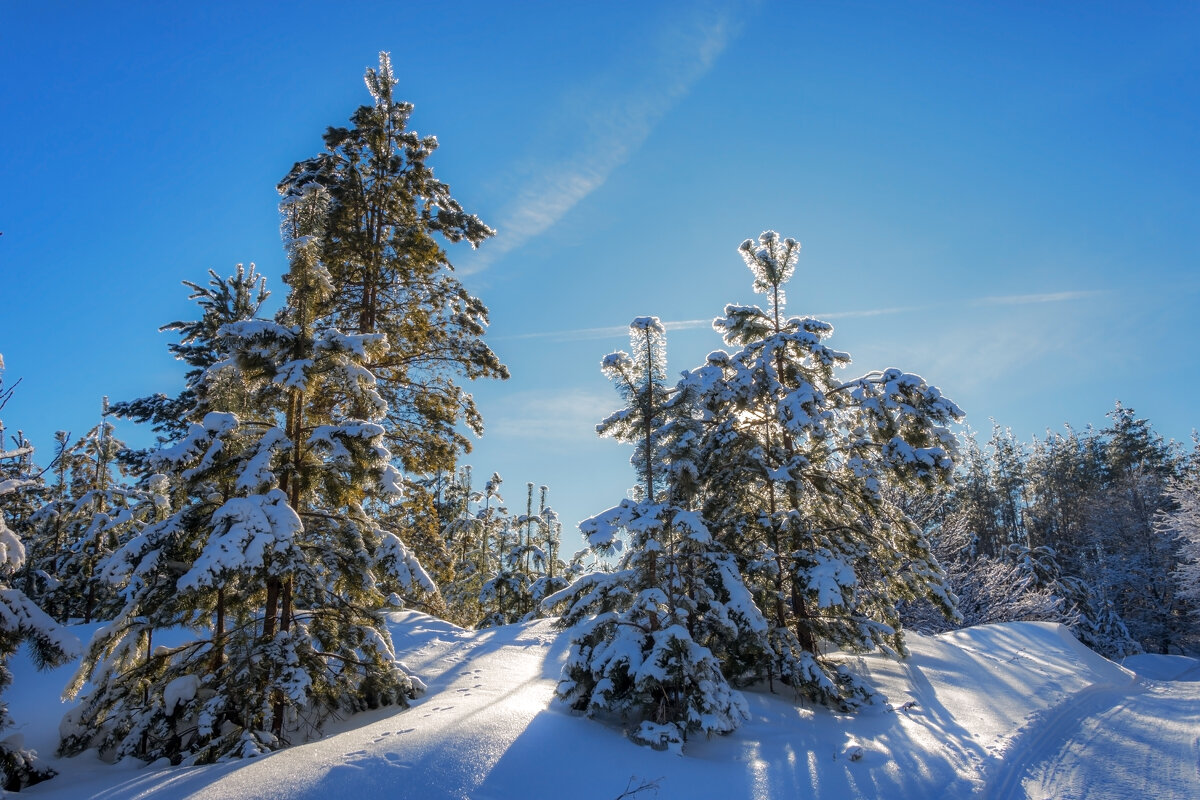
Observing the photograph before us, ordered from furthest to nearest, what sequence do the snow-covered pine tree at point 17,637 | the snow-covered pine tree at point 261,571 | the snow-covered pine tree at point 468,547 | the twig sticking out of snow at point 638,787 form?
the snow-covered pine tree at point 468,547
the snow-covered pine tree at point 261,571
the twig sticking out of snow at point 638,787
the snow-covered pine tree at point 17,637

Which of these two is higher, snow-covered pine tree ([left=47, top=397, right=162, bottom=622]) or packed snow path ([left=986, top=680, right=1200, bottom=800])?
snow-covered pine tree ([left=47, top=397, right=162, bottom=622])

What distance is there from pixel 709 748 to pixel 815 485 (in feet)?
15.9

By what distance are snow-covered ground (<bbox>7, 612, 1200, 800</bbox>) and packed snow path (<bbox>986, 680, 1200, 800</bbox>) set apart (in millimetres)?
31

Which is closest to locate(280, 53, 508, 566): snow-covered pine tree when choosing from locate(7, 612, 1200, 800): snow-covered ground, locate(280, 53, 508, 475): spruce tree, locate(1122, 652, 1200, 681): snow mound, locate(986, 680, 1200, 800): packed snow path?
locate(280, 53, 508, 475): spruce tree

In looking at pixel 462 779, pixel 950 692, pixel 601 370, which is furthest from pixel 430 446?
pixel 950 692

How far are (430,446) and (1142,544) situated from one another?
46.5 m

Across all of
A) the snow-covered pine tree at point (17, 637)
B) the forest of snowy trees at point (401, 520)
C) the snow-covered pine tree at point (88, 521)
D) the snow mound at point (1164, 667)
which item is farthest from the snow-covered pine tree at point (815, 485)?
the snow mound at point (1164, 667)

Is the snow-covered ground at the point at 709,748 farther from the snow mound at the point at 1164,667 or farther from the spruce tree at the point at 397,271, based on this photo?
the snow mound at the point at 1164,667

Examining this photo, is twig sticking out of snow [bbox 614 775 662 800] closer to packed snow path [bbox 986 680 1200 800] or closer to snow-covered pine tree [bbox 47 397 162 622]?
packed snow path [bbox 986 680 1200 800]

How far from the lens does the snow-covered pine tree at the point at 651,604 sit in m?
6.71

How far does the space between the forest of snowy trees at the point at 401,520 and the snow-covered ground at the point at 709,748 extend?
18.8 inches

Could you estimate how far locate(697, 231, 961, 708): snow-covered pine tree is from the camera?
9055 millimetres

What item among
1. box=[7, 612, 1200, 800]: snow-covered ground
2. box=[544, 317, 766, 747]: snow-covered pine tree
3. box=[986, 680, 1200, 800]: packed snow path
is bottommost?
box=[986, 680, 1200, 800]: packed snow path

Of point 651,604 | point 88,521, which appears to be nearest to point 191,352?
point 88,521
